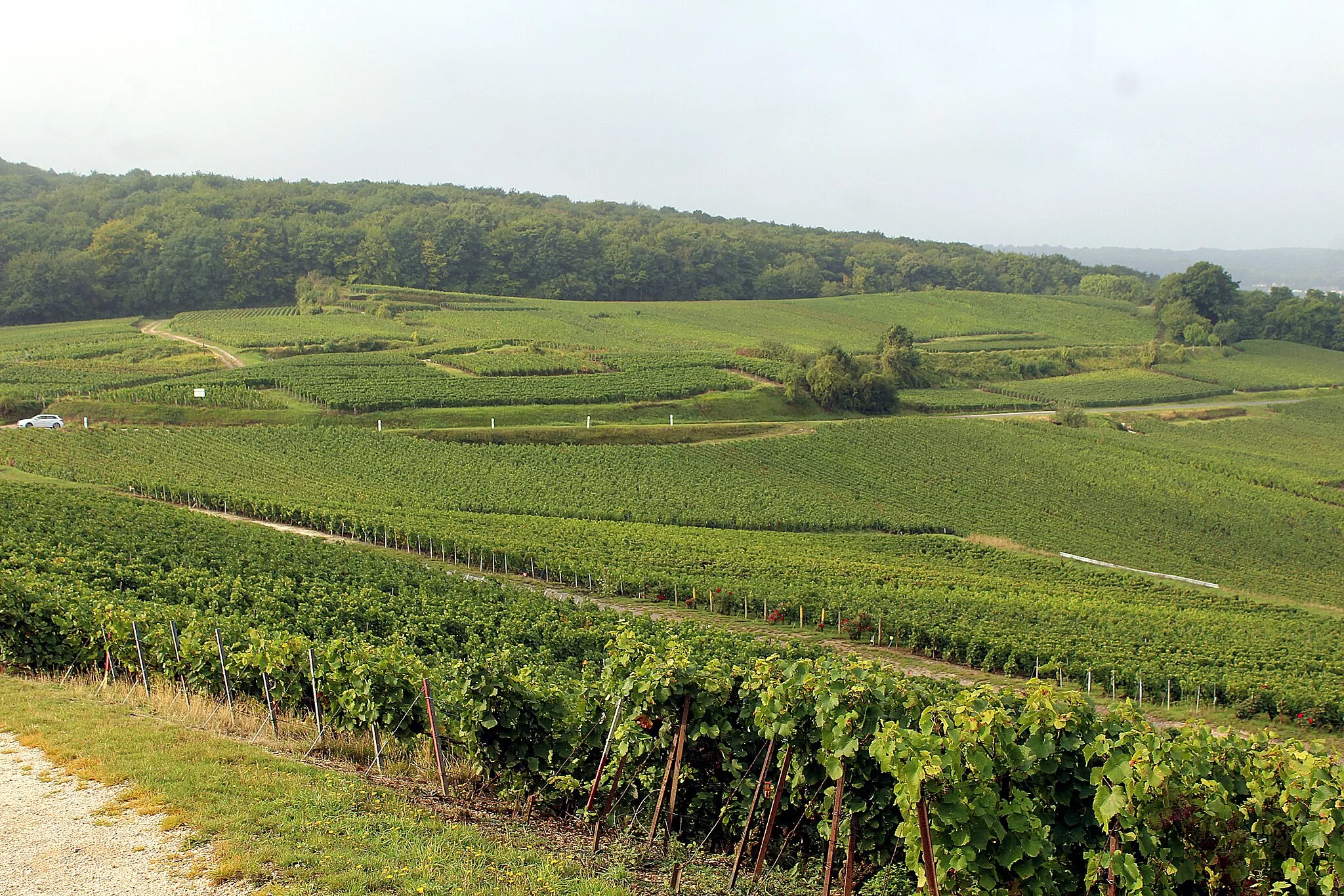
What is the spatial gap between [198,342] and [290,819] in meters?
94.0

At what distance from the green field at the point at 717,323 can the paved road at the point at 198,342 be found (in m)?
1.65

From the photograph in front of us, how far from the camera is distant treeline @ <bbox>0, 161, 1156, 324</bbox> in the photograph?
11669 cm

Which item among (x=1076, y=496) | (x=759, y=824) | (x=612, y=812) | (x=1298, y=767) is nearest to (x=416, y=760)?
(x=612, y=812)

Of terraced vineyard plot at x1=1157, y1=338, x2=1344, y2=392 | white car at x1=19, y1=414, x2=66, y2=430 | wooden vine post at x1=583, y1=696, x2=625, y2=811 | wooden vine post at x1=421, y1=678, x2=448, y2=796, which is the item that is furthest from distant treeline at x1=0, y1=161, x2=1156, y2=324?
wooden vine post at x1=583, y1=696, x2=625, y2=811

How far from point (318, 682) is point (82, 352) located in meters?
86.1

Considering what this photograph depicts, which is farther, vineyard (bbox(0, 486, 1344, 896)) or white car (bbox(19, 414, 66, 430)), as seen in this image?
white car (bbox(19, 414, 66, 430))

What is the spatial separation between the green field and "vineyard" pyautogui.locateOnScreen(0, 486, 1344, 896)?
78998mm

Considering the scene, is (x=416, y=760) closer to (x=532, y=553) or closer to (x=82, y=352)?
(x=532, y=553)

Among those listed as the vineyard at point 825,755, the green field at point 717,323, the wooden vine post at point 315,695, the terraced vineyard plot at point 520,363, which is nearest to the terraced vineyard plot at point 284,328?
the green field at point 717,323

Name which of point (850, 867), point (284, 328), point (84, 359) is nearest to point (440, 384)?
point (84, 359)

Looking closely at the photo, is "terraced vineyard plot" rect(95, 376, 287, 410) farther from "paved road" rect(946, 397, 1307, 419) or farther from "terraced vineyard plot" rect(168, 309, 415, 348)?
"paved road" rect(946, 397, 1307, 419)

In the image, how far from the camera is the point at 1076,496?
2185 inches

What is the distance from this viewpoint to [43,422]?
57.9 m

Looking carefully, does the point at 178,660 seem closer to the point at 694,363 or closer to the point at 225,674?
the point at 225,674
